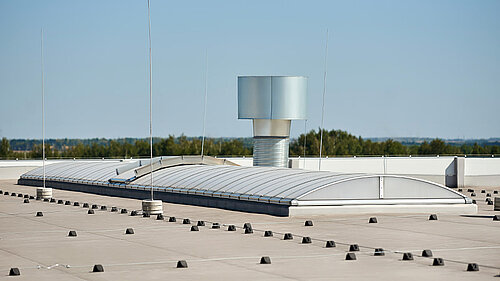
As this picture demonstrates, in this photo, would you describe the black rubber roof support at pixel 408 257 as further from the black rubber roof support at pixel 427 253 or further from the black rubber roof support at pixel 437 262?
the black rubber roof support at pixel 437 262

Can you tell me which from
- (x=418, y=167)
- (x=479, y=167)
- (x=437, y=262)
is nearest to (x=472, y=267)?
(x=437, y=262)

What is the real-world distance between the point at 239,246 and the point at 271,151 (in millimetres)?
23210

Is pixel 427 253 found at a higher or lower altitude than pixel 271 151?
lower

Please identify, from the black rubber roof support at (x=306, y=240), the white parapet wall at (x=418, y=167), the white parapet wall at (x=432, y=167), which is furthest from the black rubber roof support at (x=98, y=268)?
the white parapet wall at (x=432, y=167)

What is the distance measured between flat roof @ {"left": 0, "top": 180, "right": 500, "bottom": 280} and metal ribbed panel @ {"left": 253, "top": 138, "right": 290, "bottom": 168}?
1297cm

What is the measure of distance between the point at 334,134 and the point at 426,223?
9435cm

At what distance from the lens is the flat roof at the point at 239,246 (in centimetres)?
1777

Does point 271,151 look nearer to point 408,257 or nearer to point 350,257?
point 350,257

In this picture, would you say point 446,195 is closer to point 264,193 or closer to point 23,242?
point 264,193

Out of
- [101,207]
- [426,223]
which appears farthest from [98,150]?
[426,223]

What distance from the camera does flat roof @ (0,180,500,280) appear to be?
17766mm

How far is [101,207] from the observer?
3422cm

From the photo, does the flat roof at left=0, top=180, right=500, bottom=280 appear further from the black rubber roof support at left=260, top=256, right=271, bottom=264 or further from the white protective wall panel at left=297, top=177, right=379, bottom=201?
the white protective wall panel at left=297, top=177, right=379, bottom=201

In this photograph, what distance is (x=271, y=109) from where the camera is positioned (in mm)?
44656
